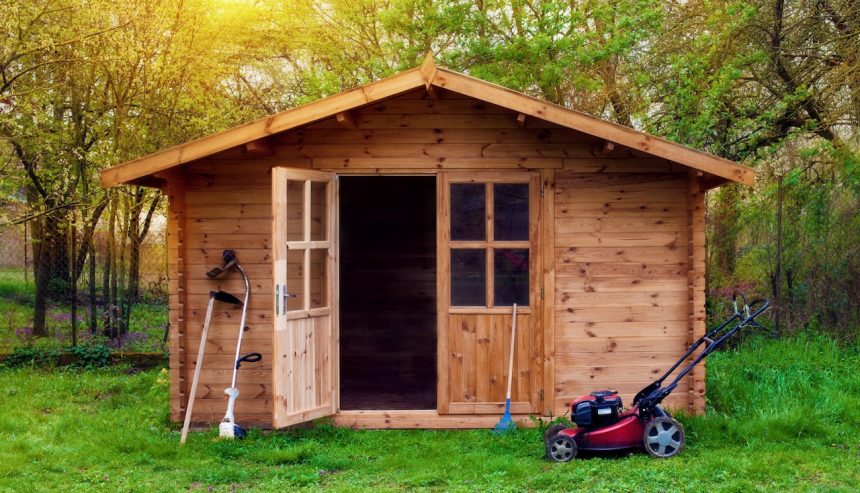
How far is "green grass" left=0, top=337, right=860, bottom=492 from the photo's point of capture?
224 inches

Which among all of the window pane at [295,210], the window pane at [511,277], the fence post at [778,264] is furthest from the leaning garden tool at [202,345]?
the fence post at [778,264]

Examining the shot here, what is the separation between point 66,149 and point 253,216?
5.19 m

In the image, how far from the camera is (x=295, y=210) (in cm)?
687

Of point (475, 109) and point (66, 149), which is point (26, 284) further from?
point (475, 109)

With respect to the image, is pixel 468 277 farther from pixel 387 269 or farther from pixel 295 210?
pixel 387 269

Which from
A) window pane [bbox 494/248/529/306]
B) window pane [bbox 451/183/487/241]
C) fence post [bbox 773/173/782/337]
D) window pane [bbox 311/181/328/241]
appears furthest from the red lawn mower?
fence post [bbox 773/173/782/337]

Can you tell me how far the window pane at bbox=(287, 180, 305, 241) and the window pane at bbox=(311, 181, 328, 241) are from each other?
14 centimetres

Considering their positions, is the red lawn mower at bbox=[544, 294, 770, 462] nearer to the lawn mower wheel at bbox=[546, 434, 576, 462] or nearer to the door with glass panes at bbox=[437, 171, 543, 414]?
the lawn mower wheel at bbox=[546, 434, 576, 462]

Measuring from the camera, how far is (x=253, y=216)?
7.27 meters

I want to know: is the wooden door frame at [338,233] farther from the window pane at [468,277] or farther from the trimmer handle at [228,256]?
the trimmer handle at [228,256]

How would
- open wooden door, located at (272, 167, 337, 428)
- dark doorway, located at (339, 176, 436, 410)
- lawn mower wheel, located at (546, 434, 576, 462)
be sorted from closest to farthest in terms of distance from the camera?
lawn mower wheel, located at (546, 434, 576, 462), open wooden door, located at (272, 167, 337, 428), dark doorway, located at (339, 176, 436, 410)

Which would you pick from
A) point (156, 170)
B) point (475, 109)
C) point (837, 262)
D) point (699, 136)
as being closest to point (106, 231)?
point (156, 170)

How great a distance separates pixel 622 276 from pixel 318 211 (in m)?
2.46

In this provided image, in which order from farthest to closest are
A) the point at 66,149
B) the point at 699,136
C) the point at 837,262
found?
the point at 66,149 → the point at 699,136 → the point at 837,262
